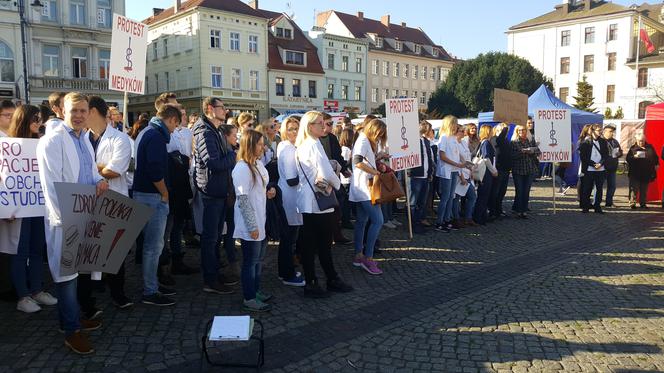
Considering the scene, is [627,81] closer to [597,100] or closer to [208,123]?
[597,100]

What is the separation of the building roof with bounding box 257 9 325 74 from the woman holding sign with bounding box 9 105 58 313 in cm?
4225

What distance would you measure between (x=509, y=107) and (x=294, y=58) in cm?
3776

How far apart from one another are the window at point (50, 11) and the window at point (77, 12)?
86cm

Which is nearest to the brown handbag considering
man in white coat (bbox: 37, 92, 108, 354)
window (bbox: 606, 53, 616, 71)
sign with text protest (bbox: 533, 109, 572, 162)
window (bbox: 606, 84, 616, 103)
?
man in white coat (bbox: 37, 92, 108, 354)

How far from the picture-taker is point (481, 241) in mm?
8773

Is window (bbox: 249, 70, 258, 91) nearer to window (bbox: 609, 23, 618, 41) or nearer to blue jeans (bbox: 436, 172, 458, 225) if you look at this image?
blue jeans (bbox: 436, 172, 458, 225)

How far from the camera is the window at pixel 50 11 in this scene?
32.0 metres

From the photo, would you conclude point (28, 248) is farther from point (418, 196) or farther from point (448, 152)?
point (448, 152)

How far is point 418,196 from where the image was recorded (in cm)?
954

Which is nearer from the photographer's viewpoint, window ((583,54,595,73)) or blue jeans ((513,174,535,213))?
blue jeans ((513,174,535,213))

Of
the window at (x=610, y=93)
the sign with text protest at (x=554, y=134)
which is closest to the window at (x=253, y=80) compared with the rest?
the sign with text protest at (x=554, y=134)

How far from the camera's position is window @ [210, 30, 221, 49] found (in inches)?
1674

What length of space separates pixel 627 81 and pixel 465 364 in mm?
65436

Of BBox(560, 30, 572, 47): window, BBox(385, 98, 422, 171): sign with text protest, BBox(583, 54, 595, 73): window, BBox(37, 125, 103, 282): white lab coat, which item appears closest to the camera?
BBox(37, 125, 103, 282): white lab coat
